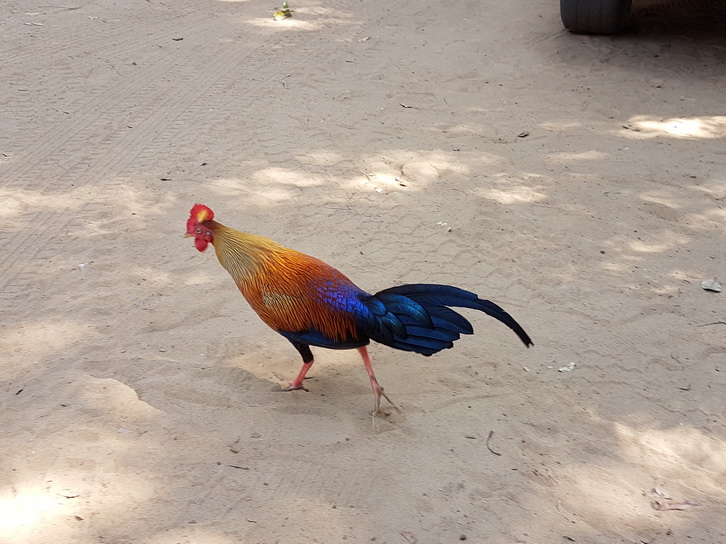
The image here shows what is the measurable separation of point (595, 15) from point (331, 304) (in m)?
6.06

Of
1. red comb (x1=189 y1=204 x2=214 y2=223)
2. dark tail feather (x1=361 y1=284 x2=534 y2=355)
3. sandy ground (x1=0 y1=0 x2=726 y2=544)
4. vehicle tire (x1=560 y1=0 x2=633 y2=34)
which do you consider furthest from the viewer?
vehicle tire (x1=560 y1=0 x2=633 y2=34)

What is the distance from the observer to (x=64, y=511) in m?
3.00

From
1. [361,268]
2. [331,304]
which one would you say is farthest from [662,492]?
[361,268]

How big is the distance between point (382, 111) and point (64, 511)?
481 centimetres

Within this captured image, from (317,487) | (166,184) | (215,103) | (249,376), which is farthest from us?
(215,103)

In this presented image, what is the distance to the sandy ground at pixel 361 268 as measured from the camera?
3188mm

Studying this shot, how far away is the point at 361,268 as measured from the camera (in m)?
4.80

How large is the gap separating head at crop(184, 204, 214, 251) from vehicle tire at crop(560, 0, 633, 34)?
594 centimetres

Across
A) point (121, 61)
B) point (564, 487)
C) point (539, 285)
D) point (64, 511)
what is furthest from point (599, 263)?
point (121, 61)

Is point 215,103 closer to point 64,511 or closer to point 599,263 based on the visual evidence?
point 599,263

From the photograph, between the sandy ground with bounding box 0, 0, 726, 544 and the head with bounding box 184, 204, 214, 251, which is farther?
the head with bounding box 184, 204, 214, 251

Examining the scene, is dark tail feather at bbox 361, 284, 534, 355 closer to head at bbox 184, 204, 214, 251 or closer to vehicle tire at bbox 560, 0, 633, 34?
head at bbox 184, 204, 214, 251

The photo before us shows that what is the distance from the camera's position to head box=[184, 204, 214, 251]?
3.57 meters

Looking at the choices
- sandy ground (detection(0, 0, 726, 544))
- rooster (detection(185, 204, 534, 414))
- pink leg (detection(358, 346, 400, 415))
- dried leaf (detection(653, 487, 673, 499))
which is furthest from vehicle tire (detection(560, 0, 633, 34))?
dried leaf (detection(653, 487, 673, 499))
